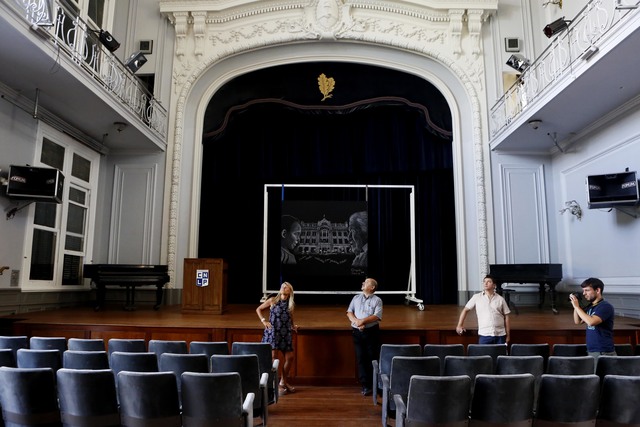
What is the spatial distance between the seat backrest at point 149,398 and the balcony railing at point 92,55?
4442 millimetres

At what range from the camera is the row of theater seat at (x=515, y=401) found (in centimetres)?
266

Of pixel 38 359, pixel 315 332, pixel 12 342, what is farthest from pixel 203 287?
pixel 38 359

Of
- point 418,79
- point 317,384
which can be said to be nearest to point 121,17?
point 418,79

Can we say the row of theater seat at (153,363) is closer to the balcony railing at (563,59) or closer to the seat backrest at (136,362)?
the seat backrest at (136,362)

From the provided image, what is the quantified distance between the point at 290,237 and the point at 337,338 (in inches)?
174

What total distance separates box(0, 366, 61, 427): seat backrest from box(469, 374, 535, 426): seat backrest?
2466 mm

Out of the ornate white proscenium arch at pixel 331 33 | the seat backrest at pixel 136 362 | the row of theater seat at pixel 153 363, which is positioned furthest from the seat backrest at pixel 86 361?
the ornate white proscenium arch at pixel 331 33

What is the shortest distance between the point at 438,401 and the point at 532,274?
5799 mm

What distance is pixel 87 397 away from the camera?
2.73 m

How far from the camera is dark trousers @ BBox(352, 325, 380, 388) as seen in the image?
16.8ft

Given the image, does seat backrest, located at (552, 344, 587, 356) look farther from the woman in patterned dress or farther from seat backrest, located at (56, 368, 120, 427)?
seat backrest, located at (56, 368, 120, 427)

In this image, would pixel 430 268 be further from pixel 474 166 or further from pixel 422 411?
pixel 422 411

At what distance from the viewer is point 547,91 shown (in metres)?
7.07

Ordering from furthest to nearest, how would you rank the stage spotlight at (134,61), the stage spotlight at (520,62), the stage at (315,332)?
the stage spotlight at (520,62)
the stage spotlight at (134,61)
the stage at (315,332)
